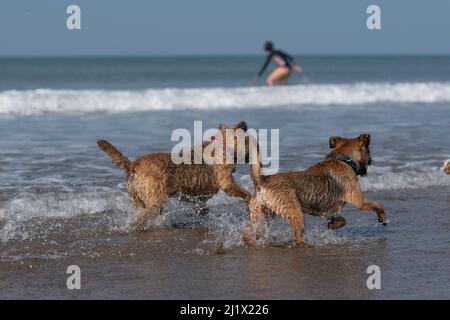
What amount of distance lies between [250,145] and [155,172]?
964 mm

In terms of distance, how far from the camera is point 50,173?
9.67 m

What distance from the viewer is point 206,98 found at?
22391mm

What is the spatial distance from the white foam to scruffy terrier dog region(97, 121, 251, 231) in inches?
485

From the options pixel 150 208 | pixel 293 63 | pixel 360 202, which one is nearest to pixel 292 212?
pixel 360 202

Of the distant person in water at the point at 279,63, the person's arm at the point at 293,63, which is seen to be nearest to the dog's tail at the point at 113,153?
the person's arm at the point at 293,63

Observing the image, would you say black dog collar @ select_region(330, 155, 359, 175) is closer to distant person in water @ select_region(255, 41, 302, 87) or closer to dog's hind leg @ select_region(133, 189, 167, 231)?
dog's hind leg @ select_region(133, 189, 167, 231)

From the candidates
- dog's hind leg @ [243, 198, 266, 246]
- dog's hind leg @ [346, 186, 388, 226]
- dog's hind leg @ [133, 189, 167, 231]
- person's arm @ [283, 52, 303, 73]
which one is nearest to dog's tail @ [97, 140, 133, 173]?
dog's hind leg @ [133, 189, 167, 231]

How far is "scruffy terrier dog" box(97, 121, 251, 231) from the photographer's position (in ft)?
22.9

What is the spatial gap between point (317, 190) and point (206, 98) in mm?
16029

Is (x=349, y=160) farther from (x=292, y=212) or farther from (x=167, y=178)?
(x=167, y=178)

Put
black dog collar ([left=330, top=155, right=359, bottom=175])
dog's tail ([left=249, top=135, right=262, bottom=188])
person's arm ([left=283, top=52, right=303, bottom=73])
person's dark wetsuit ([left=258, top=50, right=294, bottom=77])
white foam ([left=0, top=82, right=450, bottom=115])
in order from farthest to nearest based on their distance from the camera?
person's dark wetsuit ([left=258, top=50, right=294, bottom=77])
person's arm ([left=283, top=52, right=303, bottom=73])
white foam ([left=0, top=82, right=450, bottom=115])
black dog collar ([left=330, top=155, right=359, bottom=175])
dog's tail ([left=249, top=135, right=262, bottom=188])

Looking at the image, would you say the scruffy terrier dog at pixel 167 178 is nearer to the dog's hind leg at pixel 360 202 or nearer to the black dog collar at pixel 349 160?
the black dog collar at pixel 349 160

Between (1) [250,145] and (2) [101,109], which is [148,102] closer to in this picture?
(2) [101,109]
